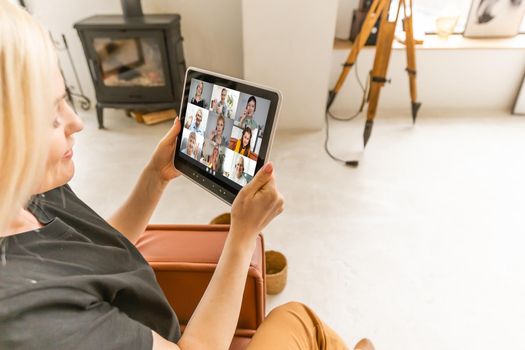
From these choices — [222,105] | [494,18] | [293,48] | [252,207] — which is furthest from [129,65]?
[494,18]

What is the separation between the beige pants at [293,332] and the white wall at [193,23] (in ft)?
7.05

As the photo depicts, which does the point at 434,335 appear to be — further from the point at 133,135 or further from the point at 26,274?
the point at 133,135

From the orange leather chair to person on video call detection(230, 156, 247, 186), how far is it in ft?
0.74

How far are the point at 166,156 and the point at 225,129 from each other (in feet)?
0.63

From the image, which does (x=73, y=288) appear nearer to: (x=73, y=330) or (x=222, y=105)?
(x=73, y=330)

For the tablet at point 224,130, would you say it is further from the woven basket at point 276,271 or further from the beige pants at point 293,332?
the woven basket at point 276,271

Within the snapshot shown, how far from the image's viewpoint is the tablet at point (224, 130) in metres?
0.65

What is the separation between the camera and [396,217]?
167 centimetres

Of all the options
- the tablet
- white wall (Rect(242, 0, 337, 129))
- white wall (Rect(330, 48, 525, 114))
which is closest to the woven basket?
the tablet

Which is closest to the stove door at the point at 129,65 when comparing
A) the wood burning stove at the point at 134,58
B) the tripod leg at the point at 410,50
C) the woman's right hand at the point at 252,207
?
the wood burning stove at the point at 134,58

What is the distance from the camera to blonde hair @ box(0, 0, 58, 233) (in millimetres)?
364

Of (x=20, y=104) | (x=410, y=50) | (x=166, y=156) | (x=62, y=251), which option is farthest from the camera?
(x=410, y=50)

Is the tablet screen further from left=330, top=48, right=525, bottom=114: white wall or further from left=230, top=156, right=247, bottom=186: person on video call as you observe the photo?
left=330, top=48, right=525, bottom=114: white wall

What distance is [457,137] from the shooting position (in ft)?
7.56
